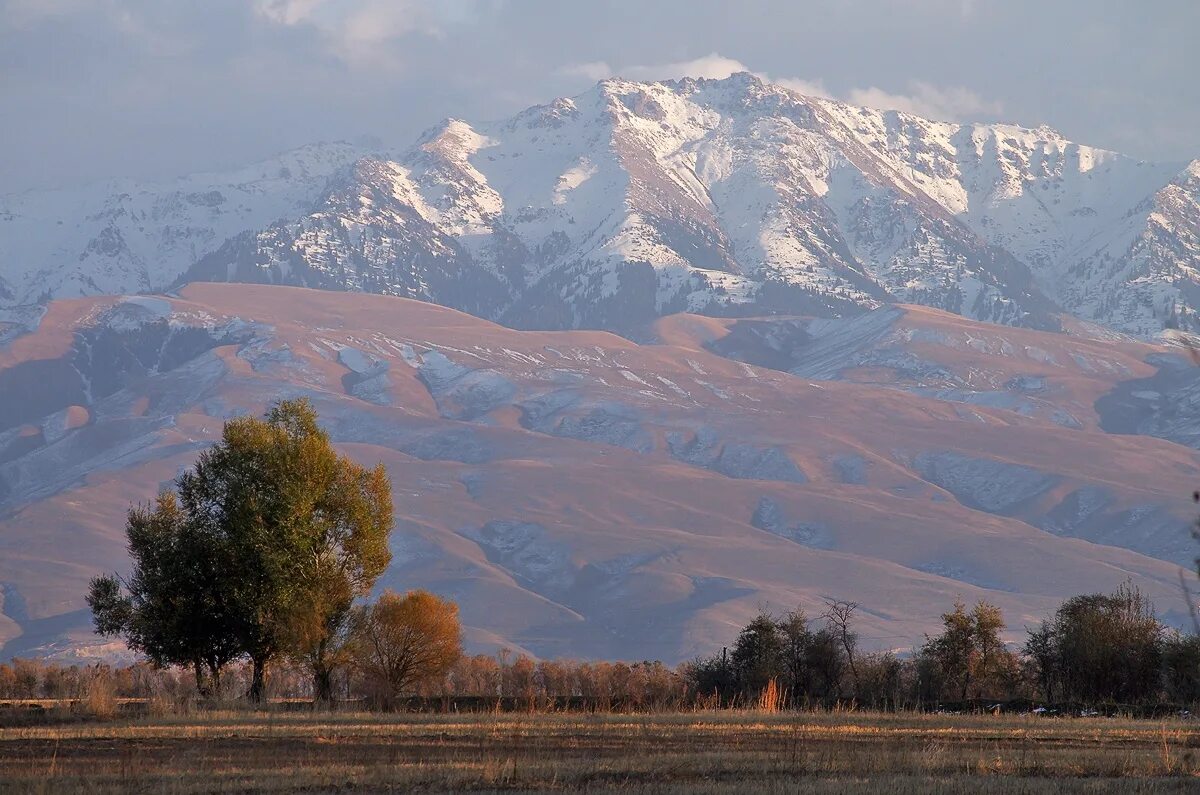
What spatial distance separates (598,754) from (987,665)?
117 ft

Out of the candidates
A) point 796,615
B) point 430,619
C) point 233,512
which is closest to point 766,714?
point 430,619

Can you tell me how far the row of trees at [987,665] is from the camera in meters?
52.7

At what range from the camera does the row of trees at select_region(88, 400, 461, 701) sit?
44.3 meters

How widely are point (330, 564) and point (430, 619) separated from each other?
3.62 metres

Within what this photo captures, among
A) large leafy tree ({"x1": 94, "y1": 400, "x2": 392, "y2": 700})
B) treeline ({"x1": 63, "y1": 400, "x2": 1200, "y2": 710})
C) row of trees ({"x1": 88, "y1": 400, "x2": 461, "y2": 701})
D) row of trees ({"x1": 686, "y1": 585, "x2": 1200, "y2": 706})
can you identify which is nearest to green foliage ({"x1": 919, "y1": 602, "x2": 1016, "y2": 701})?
row of trees ({"x1": 686, "y1": 585, "x2": 1200, "y2": 706})

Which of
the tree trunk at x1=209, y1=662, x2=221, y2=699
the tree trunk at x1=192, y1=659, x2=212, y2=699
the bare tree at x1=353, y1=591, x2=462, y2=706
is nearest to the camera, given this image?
the tree trunk at x1=192, y1=659, x2=212, y2=699

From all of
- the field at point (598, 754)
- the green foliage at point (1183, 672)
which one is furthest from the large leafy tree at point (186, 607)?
the green foliage at point (1183, 672)

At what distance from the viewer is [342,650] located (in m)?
45.3

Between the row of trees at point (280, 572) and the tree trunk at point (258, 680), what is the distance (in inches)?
2.0

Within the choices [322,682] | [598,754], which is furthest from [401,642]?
[598,754]

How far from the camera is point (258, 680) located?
148 ft

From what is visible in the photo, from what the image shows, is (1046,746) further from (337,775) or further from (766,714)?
(337,775)

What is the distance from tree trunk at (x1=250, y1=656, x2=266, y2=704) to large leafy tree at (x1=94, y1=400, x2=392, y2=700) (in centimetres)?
4

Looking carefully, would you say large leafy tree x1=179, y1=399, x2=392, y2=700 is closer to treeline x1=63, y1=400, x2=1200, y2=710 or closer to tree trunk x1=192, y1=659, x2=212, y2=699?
treeline x1=63, y1=400, x2=1200, y2=710
